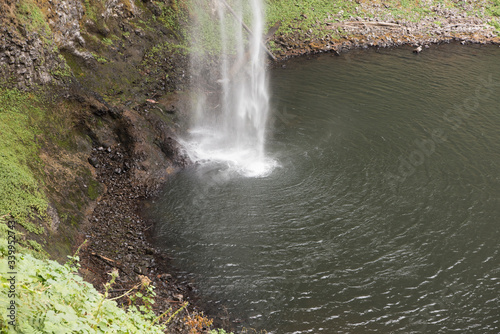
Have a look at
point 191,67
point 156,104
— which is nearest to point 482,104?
point 191,67

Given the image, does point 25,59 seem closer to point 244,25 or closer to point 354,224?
point 354,224

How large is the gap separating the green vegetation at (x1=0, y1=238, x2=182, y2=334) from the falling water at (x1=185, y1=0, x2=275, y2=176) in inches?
360

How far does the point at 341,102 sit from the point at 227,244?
12542 millimetres

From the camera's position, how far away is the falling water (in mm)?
16031

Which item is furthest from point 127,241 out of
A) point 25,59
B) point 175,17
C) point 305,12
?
point 305,12

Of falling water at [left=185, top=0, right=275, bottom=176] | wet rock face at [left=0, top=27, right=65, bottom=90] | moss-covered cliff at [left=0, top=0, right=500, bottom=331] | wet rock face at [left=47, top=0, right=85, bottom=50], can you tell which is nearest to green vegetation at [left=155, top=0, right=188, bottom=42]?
moss-covered cliff at [left=0, top=0, right=500, bottom=331]

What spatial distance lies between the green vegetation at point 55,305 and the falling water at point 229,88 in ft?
30.0

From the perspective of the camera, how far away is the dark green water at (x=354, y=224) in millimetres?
9586

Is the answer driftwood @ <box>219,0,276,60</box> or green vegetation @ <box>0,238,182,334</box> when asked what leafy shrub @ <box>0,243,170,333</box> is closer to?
green vegetation @ <box>0,238,182,334</box>

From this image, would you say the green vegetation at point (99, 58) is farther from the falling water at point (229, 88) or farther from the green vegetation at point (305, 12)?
the green vegetation at point (305, 12)

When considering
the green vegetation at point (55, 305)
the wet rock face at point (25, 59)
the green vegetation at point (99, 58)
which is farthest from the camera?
the green vegetation at point (99, 58)

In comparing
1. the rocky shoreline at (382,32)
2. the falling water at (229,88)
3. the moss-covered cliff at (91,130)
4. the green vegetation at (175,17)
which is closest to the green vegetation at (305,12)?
the rocky shoreline at (382,32)

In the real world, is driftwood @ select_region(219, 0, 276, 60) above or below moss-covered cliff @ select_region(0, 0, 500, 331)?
above

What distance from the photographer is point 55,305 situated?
15.3ft
